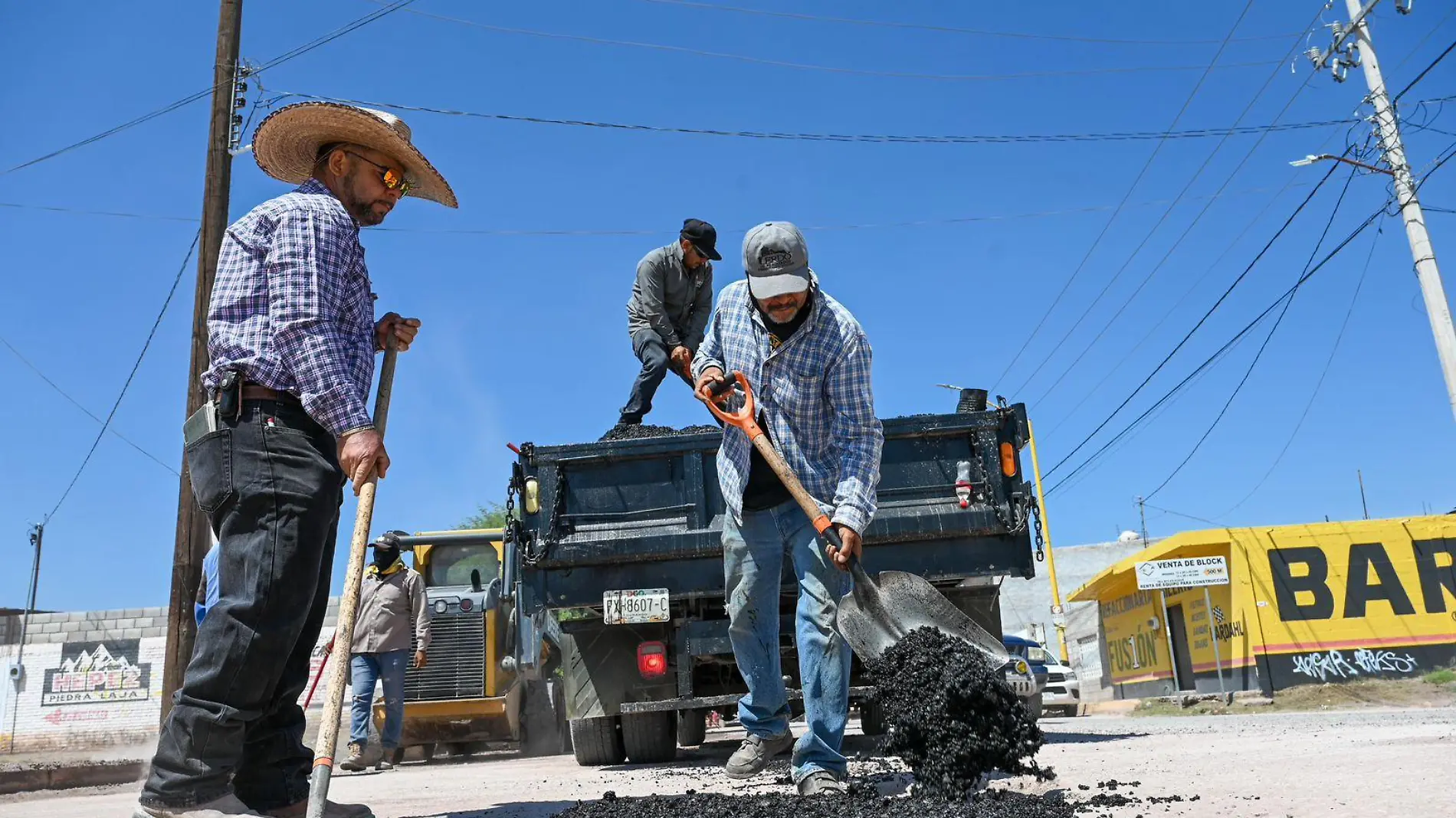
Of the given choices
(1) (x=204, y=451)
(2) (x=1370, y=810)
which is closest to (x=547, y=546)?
(1) (x=204, y=451)

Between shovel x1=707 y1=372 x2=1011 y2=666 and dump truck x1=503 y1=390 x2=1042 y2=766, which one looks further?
dump truck x1=503 y1=390 x2=1042 y2=766

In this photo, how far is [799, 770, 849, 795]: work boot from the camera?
3.71 m

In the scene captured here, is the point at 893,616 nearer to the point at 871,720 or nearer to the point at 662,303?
the point at 662,303

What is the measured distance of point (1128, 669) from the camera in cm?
2977

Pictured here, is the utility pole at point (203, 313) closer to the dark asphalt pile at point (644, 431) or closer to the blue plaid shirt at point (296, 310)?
the dark asphalt pile at point (644, 431)

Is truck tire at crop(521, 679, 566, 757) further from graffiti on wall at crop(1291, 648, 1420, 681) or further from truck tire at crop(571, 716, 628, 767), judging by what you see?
graffiti on wall at crop(1291, 648, 1420, 681)

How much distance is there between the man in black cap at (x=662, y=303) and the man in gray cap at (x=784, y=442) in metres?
2.97

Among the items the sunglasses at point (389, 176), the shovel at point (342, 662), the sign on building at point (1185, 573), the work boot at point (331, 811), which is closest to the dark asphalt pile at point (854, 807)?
the work boot at point (331, 811)

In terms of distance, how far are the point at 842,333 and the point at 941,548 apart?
8.13 ft

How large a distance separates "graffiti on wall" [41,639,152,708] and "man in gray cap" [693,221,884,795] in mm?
25540

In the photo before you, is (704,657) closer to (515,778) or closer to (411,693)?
(515,778)

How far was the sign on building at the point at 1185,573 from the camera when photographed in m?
18.0

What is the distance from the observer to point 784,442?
4277 millimetres

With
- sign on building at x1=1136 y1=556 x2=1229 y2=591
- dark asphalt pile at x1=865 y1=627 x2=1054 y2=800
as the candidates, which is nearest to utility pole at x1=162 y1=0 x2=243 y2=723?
dark asphalt pile at x1=865 y1=627 x2=1054 y2=800
